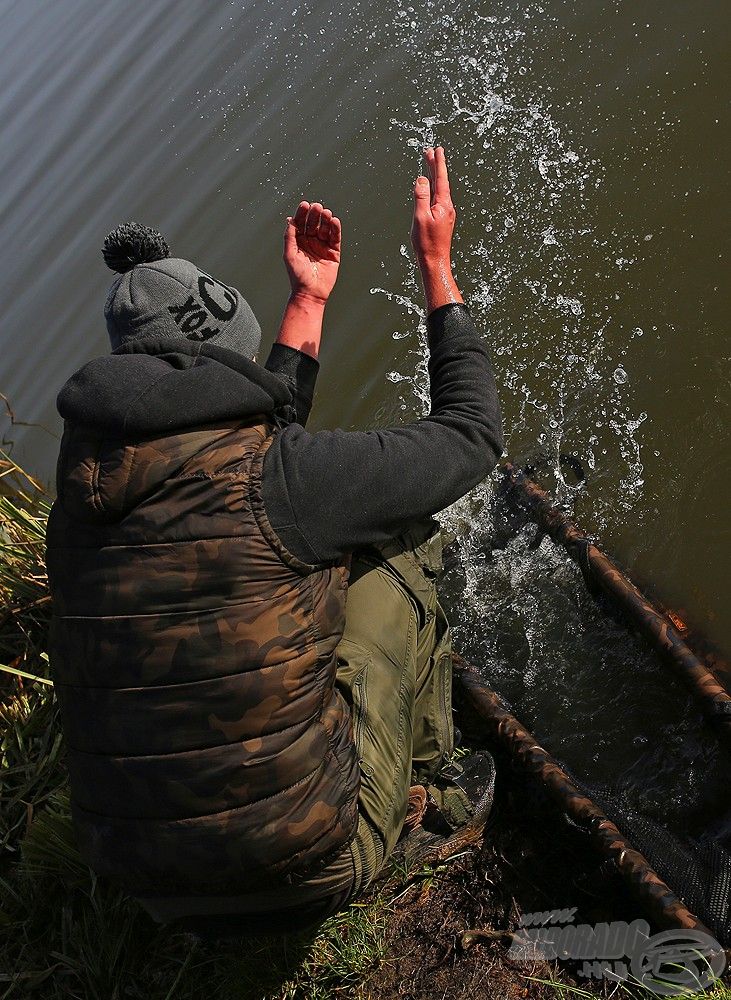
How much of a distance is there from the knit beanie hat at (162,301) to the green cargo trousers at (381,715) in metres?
0.82

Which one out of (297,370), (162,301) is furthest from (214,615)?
(297,370)

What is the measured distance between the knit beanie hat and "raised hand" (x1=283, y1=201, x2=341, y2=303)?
2.02ft

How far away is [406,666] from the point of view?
9.39 feet

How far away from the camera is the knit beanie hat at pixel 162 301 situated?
2.57 metres

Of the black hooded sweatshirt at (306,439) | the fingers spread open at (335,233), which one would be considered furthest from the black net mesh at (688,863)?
the fingers spread open at (335,233)

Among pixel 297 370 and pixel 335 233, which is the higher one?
pixel 335 233

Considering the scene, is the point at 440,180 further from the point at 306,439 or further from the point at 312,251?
the point at 306,439

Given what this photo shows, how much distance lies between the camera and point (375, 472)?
2336 millimetres

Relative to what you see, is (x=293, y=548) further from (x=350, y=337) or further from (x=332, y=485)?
(x=350, y=337)

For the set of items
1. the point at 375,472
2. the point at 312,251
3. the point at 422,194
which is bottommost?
the point at 375,472

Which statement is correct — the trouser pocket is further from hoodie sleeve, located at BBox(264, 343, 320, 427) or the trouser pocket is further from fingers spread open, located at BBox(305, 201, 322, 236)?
fingers spread open, located at BBox(305, 201, 322, 236)

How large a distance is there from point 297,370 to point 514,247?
81.6 inches

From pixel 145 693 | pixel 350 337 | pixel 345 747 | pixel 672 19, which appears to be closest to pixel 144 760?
pixel 145 693

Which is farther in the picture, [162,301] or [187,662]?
[162,301]
